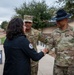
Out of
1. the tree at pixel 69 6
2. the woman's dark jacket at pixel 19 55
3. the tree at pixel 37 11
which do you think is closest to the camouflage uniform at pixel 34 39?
the woman's dark jacket at pixel 19 55

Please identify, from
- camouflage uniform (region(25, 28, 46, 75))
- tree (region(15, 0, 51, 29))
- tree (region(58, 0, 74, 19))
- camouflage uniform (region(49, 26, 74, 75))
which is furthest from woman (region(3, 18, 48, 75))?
tree (region(15, 0, 51, 29))

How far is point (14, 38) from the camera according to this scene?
447cm

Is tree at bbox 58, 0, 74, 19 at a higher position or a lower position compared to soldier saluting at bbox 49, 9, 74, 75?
higher

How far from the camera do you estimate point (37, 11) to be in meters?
53.9

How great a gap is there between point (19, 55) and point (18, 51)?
0.06 meters

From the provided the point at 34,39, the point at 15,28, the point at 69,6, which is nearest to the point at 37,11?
the point at 69,6

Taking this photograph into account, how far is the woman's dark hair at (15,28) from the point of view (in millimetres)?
4414

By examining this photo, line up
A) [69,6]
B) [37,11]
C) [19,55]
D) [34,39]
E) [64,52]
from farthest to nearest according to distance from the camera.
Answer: [37,11], [69,6], [34,39], [64,52], [19,55]

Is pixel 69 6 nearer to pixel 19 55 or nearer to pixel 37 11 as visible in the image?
pixel 19 55

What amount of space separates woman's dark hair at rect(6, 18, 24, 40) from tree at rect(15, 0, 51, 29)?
44216 millimetres

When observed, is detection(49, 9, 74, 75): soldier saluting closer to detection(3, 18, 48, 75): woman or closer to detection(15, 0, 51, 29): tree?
detection(3, 18, 48, 75): woman

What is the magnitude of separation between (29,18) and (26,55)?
7.54 feet

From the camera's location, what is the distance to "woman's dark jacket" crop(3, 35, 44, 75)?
439 cm

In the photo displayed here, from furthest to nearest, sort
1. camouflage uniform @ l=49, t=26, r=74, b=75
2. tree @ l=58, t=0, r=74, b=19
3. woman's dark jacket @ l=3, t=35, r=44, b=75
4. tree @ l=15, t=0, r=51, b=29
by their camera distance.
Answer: tree @ l=15, t=0, r=51, b=29 → tree @ l=58, t=0, r=74, b=19 → camouflage uniform @ l=49, t=26, r=74, b=75 → woman's dark jacket @ l=3, t=35, r=44, b=75
